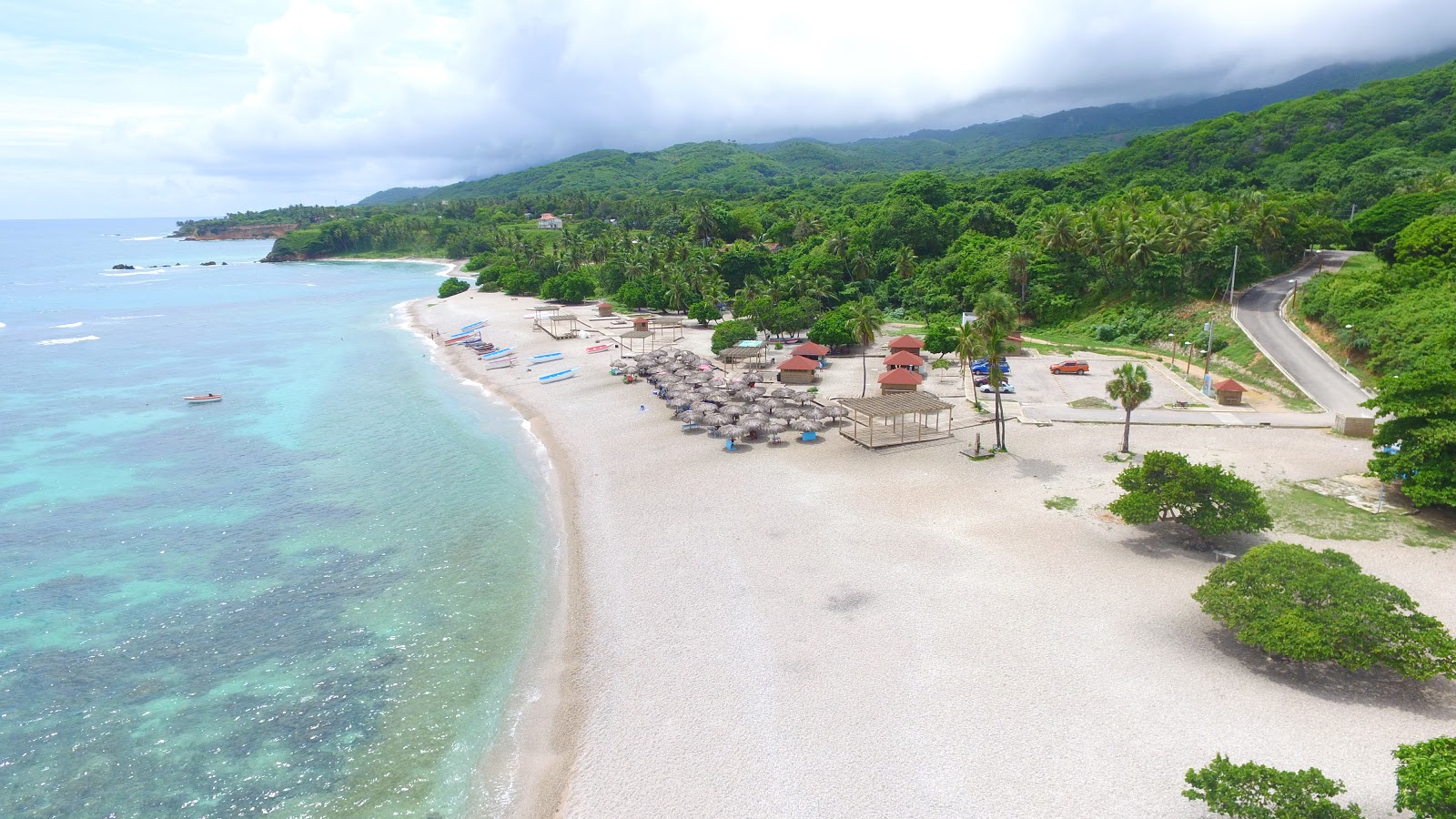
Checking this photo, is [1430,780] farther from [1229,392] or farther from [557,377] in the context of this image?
[557,377]

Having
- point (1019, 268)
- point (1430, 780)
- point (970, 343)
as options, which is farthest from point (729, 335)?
point (1430, 780)

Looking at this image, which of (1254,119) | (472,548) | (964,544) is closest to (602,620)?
(472,548)

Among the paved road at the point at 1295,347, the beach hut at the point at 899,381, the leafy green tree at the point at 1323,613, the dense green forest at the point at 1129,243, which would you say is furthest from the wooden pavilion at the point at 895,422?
the paved road at the point at 1295,347

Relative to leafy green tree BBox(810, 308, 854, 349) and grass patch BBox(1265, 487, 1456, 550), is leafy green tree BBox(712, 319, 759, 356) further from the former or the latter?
grass patch BBox(1265, 487, 1456, 550)

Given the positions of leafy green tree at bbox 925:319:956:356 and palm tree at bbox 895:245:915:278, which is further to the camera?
palm tree at bbox 895:245:915:278

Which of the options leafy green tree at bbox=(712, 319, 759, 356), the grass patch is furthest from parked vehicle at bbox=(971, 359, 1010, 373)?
the grass patch

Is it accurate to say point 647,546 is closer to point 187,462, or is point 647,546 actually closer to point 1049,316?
point 187,462
